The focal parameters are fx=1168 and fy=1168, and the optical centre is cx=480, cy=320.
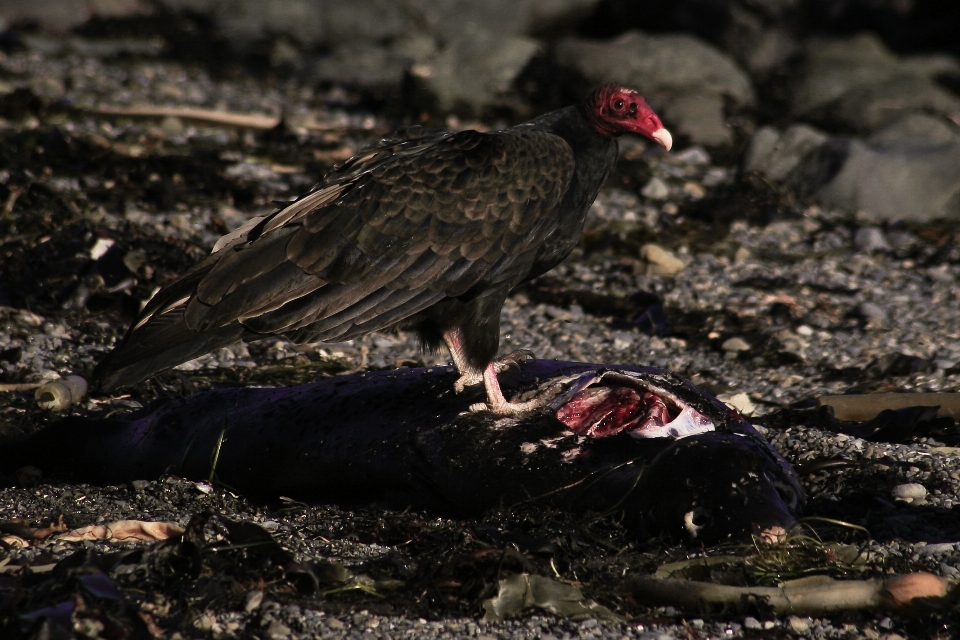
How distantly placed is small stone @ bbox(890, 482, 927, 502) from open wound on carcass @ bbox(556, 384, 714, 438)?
852 mm

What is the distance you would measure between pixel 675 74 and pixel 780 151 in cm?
218

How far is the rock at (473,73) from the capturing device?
1188 cm

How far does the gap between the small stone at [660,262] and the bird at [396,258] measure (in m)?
3.09

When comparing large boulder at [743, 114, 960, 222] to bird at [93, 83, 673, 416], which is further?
large boulder at [743, 114, 960, 222]

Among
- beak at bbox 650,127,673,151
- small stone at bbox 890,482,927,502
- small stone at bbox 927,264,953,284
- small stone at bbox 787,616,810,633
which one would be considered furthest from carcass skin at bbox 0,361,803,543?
small stone at bbox 927,264,953,284

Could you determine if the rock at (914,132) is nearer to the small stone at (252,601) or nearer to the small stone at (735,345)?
the small stone at (735,345)

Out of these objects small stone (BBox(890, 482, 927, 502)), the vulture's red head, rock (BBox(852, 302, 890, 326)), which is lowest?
rock (BBox(852, 302, 890, 326))

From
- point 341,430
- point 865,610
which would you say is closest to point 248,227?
point 341,430

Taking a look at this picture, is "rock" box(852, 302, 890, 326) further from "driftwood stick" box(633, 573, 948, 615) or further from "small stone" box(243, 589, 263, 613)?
"small stone" box(243, 589, 263, 613)

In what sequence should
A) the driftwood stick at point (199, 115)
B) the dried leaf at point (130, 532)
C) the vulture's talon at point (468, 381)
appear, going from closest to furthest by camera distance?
the dried leaf at point (130, 532) → the vulture's talon at point (468, 381) → the driftwood stick at point (199, 115)

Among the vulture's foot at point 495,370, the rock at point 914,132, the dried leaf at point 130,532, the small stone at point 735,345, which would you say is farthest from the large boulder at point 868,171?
the dried leaf at point 130,532

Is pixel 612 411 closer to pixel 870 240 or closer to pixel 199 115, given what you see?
pixel 870 240

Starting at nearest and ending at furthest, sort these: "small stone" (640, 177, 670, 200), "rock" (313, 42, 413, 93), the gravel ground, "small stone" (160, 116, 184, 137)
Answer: the gravel ground
"small stone" (640, 177, 670, 200)
"small stone" (160, 116, 184, 137)
"rock" (313, 42, 413, 93)

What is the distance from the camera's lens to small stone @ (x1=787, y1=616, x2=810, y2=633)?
3.47 m
